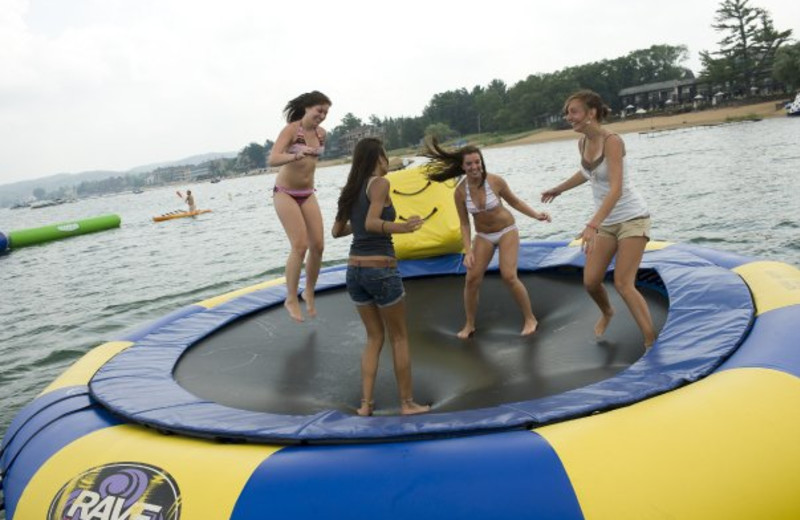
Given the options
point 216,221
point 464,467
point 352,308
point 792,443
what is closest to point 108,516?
point 464,467

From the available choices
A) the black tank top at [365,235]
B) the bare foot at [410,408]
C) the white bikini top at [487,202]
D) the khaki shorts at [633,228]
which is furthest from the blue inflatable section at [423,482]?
the white bikini top at [487,202]

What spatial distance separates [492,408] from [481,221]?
1738 mm

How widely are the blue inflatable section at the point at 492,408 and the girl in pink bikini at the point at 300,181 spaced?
896 mm

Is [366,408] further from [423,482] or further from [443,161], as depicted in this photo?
[443,161]

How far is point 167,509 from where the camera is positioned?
6.65ft

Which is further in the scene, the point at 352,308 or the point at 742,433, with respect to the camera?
the point at 352,308

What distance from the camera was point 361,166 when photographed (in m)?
2.58

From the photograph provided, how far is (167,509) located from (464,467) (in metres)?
1.01

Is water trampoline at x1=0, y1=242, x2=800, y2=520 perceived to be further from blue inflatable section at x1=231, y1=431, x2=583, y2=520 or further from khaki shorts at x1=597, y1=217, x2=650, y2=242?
khaki shorts at x1=597, y1=217, x2=650, y2=242

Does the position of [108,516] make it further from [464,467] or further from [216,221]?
[216,221]

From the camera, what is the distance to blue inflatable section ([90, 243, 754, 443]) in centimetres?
214

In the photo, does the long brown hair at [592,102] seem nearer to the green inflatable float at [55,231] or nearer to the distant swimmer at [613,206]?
the distant swimmer at [613,206]

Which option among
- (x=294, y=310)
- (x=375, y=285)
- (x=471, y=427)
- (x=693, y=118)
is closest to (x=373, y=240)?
(x=375, y=285)

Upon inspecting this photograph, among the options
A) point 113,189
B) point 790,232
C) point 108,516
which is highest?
point 113,189
